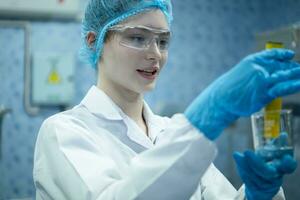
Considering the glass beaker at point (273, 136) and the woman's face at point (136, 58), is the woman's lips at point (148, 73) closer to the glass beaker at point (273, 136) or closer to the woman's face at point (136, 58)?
the woman's face at point (136, 58)

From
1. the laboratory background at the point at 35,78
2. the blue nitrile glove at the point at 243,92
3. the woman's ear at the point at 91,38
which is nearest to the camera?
the blue nitrile glove at the point at 243,92

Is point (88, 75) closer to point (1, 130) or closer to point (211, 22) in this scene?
point (1, 130)

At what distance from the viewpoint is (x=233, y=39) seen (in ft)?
11.5

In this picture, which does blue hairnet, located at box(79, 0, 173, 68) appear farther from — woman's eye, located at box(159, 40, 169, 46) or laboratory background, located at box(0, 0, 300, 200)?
laboratory background, located at box(0, 0, 300, 200)

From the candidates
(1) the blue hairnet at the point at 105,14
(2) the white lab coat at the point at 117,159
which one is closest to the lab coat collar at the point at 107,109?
(2) the white lab coat at the point at 117,159

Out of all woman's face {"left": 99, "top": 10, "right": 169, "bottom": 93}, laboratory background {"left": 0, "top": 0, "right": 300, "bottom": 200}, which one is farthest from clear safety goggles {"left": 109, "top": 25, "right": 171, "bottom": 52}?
laboratory background {"left": 0, "top": 0, "right": 300, "bottom": 200}

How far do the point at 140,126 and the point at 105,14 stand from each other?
1.21 feet

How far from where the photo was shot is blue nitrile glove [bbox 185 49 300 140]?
86 centimetres

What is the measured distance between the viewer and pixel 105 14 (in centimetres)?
132

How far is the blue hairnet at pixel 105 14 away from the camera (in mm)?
1258

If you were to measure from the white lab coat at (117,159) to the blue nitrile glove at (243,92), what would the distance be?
0.03 metres

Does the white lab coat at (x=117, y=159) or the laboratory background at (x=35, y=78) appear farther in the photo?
A: the laboratory background at (x=35, y=78)

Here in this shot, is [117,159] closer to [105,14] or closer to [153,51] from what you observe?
[153,51]

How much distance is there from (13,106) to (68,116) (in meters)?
1.86
